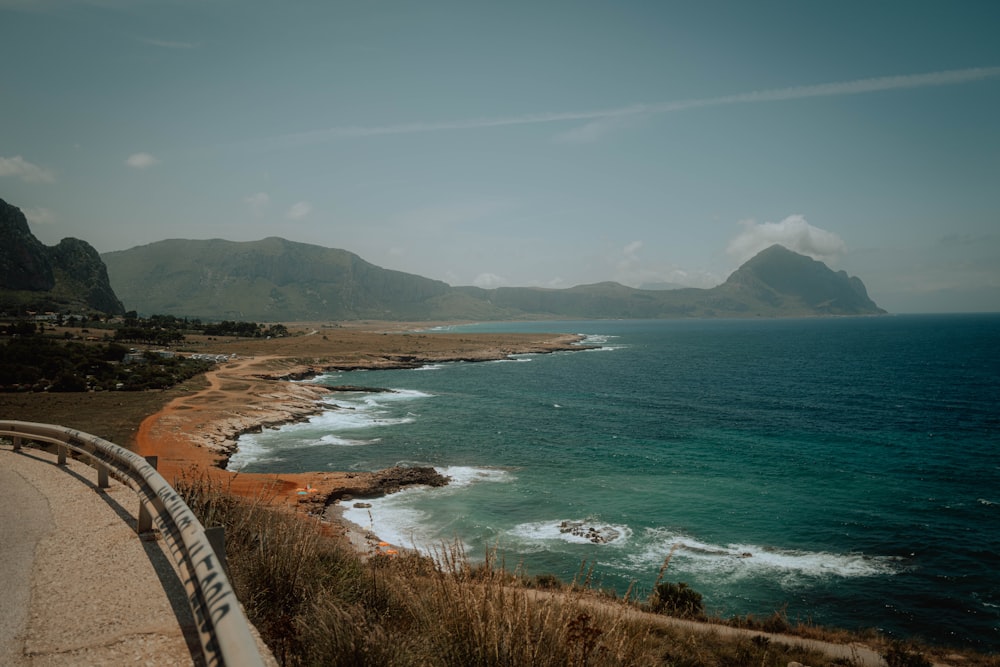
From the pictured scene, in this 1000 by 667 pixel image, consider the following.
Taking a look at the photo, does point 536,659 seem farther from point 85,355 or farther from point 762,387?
point 762,387

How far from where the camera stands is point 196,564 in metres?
3.92

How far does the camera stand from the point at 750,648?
1239cm

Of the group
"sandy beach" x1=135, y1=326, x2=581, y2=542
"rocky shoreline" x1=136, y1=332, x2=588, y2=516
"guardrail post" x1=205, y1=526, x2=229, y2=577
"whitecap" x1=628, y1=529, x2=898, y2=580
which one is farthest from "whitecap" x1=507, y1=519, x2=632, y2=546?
"guardrail post" x1=205, y1=526, x2=229, y2=577

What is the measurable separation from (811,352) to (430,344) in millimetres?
91544

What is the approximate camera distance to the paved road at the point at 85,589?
423cm

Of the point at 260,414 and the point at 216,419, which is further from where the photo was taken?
the point at 260,414

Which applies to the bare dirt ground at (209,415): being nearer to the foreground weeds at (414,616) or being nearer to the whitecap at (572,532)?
the foreground weeds at (414,616)

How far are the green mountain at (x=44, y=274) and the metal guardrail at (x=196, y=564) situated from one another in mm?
147179

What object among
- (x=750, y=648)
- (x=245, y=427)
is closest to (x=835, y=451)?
(x=750, y=648)

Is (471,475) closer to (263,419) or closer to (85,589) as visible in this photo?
(263,419)

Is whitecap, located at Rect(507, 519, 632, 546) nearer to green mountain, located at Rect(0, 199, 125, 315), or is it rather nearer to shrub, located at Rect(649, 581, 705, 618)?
shrub, located at Rect(649, 581, 705, 618)

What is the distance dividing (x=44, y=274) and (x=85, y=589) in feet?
649

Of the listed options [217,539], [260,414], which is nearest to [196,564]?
[217,539]

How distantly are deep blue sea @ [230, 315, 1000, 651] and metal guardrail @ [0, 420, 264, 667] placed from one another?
2297 millimetres
